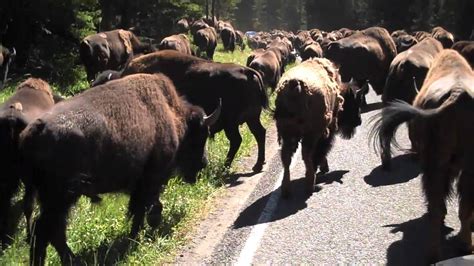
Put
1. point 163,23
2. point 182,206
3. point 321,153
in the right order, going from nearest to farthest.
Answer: point 182,206 < point 321,153 < point 163,23

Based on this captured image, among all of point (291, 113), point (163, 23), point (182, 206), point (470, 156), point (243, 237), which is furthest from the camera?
point (163, 23)

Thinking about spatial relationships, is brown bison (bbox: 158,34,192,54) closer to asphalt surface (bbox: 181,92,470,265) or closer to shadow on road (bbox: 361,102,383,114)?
shadow on road (bbox: 361,102,383,114)

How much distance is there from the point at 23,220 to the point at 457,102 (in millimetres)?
4846

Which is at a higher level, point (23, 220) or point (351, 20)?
point (23, 220)

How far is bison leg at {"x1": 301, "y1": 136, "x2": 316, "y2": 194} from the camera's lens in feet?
26.7

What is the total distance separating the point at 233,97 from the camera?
31.6ft

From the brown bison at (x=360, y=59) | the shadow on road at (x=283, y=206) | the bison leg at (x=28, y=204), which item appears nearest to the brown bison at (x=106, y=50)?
the brown bison at (x=360, y=59)

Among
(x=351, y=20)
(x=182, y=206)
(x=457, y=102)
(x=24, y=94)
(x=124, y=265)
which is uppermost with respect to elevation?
(x=457, y=102)

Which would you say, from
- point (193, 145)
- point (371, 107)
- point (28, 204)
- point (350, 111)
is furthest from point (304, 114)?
point (371, 107)

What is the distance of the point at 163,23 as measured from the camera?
3319 centimetres

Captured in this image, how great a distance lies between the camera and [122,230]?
659 centimetres

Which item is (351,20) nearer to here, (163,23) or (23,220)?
(163,23)

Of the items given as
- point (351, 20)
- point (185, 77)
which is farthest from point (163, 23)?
point (351, 20)

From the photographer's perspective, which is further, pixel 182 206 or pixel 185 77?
pixel 185 77
